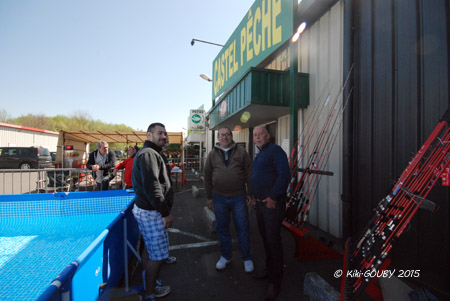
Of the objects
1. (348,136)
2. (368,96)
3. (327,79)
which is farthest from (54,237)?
(327,79)

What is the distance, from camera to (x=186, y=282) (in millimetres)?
2725

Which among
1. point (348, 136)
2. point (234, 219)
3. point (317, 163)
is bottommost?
point (234, 219)

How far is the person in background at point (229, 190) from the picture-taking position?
296cm

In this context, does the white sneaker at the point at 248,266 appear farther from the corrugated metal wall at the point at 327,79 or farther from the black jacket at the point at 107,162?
the black jacket at the point at 107,162

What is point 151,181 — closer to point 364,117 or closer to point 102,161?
point 364,117

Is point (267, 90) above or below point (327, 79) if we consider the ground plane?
below

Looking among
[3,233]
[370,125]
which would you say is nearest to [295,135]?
[370,125]

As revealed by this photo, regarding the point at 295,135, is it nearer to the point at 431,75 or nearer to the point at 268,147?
the point at 268,147

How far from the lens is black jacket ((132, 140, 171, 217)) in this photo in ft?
7.06

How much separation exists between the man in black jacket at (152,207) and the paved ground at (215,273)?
54 centimetres

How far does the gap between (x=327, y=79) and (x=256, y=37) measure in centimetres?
218

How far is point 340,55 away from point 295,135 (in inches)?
67.3

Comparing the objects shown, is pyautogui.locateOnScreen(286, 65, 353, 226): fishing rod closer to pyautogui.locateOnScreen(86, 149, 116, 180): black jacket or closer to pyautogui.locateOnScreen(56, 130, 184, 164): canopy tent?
pyautogui.locateOnScreen(86, 149, 116, 180): black jacket

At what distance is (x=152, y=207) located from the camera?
7.37 ft
